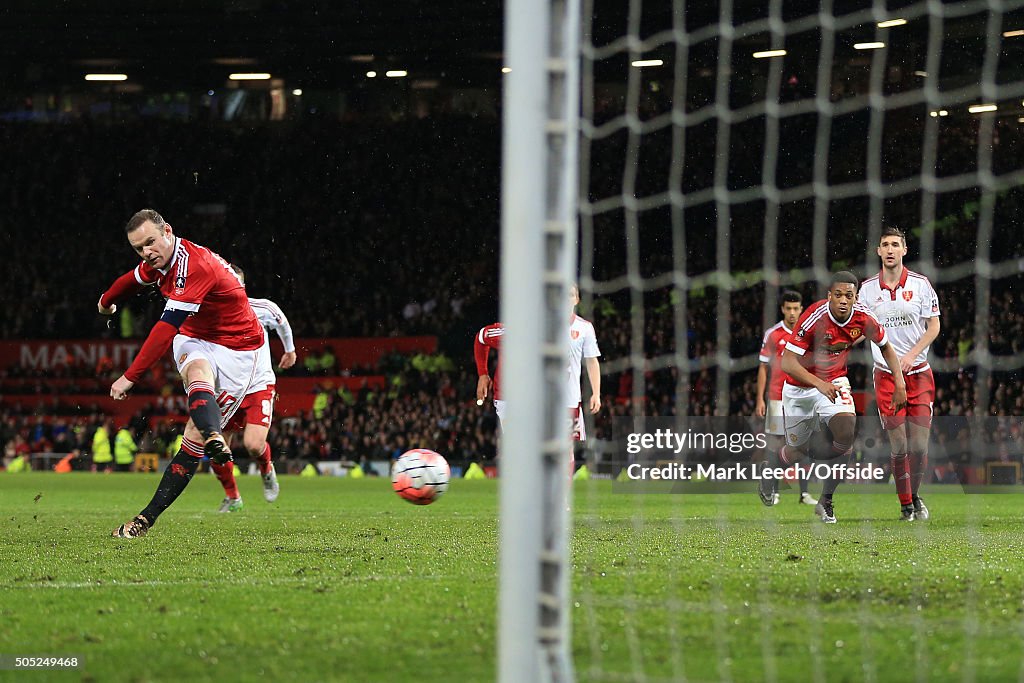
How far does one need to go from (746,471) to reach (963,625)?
1093 centimetres

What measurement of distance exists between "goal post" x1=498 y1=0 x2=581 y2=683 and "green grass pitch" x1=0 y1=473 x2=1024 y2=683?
518mm

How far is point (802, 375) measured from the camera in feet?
30.0

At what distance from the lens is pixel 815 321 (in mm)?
9312

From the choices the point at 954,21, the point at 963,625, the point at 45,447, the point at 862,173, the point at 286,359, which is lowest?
the point at 45,447

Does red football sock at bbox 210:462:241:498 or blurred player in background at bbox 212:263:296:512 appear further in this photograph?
red football sock at bbox 210:462:241:498

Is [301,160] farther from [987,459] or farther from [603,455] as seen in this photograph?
[987,459]

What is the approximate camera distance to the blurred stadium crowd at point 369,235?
80.0ft

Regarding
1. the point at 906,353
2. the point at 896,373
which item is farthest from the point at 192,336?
the point at 906,353

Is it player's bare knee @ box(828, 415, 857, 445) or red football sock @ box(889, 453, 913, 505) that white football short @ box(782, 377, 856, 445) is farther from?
red football sock @ box(889, 453, 913, 505)

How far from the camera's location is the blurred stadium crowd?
80.0 feet

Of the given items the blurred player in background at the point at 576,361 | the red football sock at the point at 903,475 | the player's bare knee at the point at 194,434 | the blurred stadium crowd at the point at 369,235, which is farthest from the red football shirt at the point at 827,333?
the blurred stadium crowd at the point at 369,235

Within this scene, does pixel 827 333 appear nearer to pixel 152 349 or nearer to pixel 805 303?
pixel 152 349

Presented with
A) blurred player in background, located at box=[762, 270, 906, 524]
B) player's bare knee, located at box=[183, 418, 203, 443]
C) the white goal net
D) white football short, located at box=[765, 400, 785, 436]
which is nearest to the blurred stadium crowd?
the white goal net

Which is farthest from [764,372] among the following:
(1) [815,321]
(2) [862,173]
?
(2) [862,173]
